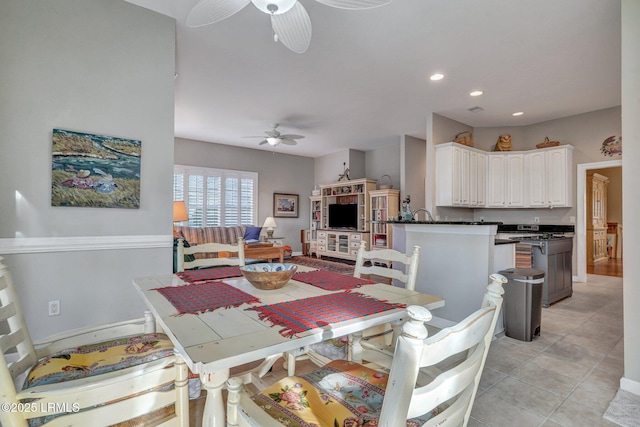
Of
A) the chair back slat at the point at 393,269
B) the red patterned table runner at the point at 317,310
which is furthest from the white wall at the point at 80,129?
the red patterned table runner at the point at 317,310

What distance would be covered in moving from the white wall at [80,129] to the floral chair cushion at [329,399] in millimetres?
2102

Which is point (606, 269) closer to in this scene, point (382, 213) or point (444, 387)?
point (382, 213)

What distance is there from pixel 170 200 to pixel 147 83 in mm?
1040

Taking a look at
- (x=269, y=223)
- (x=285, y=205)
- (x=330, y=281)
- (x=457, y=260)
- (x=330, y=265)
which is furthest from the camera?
(x=285, y=205)

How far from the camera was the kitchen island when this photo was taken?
274 cm

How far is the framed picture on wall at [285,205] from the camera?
838 centimetres

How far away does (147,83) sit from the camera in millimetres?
2662

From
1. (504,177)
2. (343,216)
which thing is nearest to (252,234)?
(343,216)

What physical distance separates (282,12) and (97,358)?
2.02 metres

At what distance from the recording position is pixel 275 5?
1.75 meters

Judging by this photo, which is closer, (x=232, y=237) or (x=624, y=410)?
(x=624, y=410)

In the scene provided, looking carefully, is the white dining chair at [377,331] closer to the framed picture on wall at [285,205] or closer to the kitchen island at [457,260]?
the kitchen island at [457,260]

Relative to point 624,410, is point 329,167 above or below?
above

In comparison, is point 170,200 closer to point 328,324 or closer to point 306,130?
point 328,324
